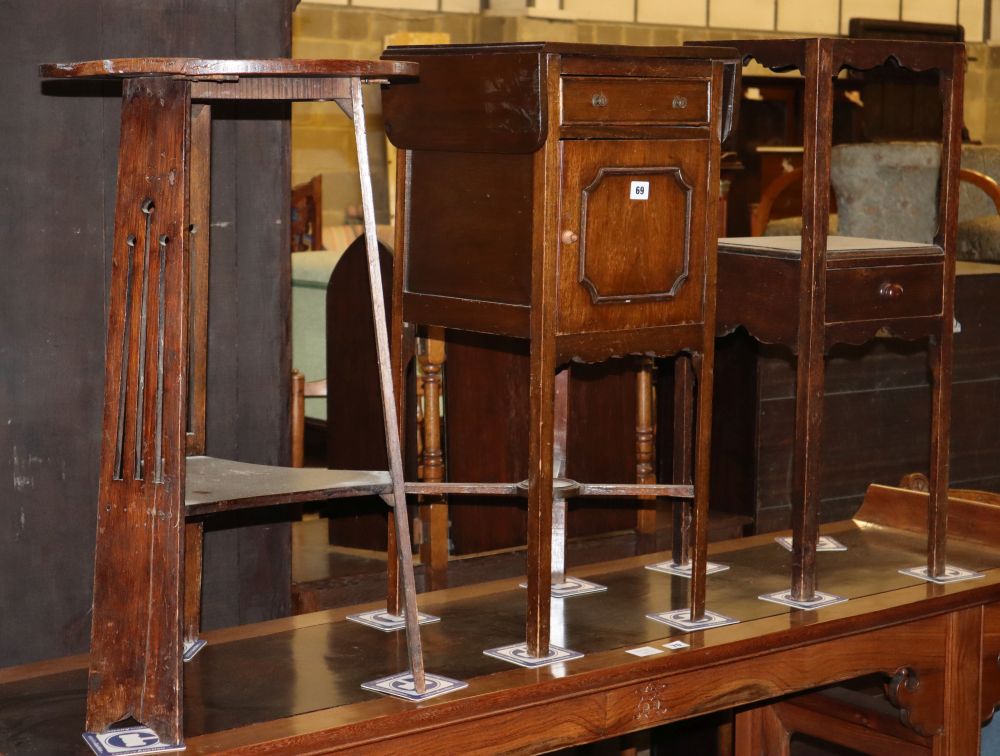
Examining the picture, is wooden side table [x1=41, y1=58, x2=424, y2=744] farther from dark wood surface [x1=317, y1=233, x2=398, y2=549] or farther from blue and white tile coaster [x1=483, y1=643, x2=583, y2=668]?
dark wood surface [x1=317, y1=233, x2=398, y2=549]

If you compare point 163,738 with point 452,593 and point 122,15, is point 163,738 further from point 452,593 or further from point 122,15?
point 122,15

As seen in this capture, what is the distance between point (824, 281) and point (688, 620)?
664 mm

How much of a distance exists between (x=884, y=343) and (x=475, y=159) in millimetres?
2024

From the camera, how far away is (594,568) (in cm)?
303

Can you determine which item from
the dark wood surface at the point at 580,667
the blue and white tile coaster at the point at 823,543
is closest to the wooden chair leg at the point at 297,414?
the dark wood surface at the point at 580,667

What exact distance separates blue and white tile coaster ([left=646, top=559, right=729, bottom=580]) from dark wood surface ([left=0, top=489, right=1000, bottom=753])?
3 cm

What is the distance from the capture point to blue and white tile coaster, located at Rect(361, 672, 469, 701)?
221 cm

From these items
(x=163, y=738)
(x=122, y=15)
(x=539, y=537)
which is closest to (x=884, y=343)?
(x=539, y=537)

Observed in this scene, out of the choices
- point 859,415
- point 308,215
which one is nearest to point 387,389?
point 859,415

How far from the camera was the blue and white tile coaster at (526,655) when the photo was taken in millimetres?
2365

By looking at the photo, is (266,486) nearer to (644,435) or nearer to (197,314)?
(197,314)

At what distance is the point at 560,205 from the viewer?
227cm

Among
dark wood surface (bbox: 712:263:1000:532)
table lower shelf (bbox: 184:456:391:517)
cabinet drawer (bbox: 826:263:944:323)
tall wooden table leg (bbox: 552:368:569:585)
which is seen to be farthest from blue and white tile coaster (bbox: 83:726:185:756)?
dark wood surface (bbox: 712:263:1000:532)

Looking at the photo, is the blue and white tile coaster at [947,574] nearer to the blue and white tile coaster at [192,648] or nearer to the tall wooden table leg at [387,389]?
the tall wooden table leg at [387,389]
